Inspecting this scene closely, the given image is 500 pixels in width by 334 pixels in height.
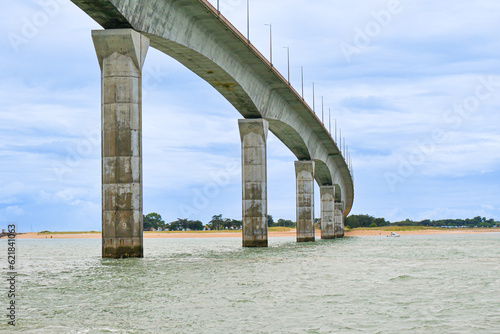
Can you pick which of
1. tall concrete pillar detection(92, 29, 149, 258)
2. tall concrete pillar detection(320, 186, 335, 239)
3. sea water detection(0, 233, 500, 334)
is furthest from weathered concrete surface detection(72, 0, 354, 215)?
tall concrete pillar detection(320, 186, 335, 239)

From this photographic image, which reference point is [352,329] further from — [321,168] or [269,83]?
[321,168]

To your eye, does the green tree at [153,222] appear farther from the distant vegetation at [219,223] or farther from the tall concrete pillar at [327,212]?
the tall concrete pillar at [327,212]

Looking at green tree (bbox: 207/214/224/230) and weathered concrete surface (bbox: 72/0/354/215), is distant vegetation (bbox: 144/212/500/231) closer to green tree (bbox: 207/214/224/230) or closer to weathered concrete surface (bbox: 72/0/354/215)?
green tree (bbox: 207/214/224/230)

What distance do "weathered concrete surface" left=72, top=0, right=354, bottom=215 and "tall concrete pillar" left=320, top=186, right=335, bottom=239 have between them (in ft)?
59.2

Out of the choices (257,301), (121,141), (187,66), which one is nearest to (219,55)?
(187,66)

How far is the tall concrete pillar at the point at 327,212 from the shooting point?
68188mm

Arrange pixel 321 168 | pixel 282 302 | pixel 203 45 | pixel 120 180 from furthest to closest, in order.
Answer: pixel 321 168
pixel 203 45
pixel 120 180
pixel 282 302

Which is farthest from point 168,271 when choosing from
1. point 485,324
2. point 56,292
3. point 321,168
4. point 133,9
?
point 321,168

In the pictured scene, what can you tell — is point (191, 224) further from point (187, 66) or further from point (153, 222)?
point (187, 66)

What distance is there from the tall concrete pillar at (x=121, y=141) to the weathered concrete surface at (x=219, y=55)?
3.11 feet

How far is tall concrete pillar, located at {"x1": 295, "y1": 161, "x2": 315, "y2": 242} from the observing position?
5184 centimetres

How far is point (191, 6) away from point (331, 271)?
12.9 meters

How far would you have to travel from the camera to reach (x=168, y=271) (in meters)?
18.3

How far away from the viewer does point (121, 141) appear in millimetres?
21359
